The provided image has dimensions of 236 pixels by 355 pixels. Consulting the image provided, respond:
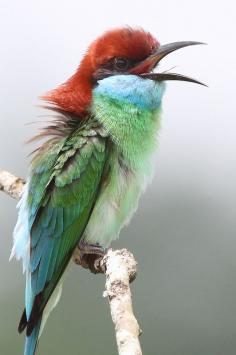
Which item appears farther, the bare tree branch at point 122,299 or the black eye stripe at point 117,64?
the black eye stripe at point 117,64

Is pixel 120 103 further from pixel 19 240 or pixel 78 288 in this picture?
pixel 78 288

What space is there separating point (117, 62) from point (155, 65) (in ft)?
0.47

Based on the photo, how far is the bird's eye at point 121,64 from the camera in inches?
178

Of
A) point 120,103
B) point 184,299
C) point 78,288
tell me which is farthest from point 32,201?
point 184,299

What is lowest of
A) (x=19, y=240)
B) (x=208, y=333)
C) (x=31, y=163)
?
(x=208, y=333)

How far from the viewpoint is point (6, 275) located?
6.75 meters

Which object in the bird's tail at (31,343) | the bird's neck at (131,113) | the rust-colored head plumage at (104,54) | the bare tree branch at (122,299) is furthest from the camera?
the rust-colored head plumage at (104,54)

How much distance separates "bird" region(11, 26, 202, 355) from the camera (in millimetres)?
4230

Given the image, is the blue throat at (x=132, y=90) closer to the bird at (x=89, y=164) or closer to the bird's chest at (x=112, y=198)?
the bird at (x=89, y=164)

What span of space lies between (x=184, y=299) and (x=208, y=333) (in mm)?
322

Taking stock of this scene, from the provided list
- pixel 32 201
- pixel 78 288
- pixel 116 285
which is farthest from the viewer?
pixel 78 288

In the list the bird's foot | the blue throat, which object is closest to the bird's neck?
the blue throat

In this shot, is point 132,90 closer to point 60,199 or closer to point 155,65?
point 155,65

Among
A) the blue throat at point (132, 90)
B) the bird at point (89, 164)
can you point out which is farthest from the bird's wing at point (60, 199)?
the blue throat at point (132, 90)
